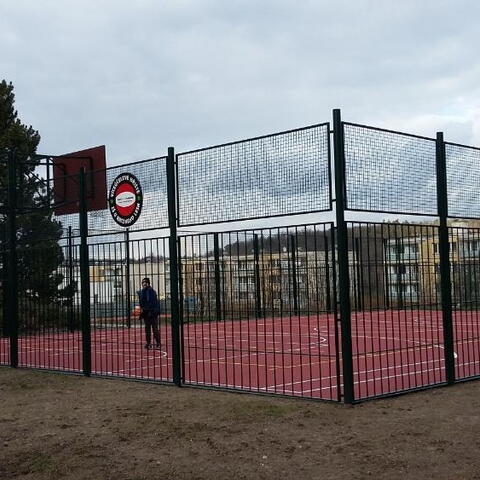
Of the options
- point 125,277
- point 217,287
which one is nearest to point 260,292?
point 217,287

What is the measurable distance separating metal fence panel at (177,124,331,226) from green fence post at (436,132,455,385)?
2200mm

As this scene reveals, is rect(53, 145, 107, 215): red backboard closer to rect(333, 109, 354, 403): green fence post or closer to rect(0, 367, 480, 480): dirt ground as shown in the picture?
rect(0, 367, 480, 480): dirt ground

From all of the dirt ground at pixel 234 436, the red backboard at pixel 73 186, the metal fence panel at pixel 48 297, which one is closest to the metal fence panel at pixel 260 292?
the dirt ground at pixel 234 436

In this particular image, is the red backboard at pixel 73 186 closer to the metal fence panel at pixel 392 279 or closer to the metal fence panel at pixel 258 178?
the metal fence panel at pixel 258 178

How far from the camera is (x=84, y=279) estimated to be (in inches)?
443

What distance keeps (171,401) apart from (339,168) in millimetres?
3676

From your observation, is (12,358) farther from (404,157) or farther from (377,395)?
(404,157)

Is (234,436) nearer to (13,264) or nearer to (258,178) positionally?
(258,178)

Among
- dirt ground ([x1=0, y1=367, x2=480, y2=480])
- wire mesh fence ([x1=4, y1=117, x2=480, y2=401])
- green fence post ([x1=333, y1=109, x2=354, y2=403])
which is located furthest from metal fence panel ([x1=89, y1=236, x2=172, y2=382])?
green fence post ([x1=333, y1=109, x2=354, y2=403])

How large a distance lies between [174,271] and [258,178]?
2.08m

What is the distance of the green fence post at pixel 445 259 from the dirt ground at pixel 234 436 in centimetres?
44

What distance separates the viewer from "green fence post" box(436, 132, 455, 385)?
9125 mm

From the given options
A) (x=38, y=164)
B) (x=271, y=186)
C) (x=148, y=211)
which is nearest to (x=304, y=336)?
(x=38, y=164)

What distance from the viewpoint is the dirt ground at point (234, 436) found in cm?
570
